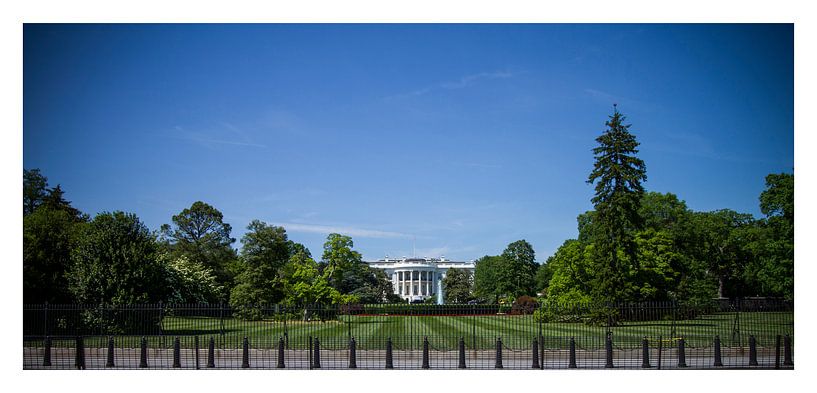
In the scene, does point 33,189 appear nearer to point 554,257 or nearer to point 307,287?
point 307,287

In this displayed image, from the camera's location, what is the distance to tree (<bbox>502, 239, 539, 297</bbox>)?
90875mm

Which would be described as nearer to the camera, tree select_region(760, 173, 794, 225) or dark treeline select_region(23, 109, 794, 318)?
dark treeline select_region(23, 109, 794, 318)

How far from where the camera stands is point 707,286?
2264 inches

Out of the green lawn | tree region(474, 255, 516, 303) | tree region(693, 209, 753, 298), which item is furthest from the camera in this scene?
tree region(474, 255, 516, 303)

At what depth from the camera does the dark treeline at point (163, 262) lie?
33.8m

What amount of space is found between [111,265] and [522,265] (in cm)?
6604

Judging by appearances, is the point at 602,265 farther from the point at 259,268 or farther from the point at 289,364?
the point at 289,364

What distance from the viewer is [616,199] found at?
158ft

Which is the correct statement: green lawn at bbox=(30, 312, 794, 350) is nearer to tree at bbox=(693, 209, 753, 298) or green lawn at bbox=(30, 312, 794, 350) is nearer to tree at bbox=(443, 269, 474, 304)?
tree at bbox=(693, 209, 753, 298)

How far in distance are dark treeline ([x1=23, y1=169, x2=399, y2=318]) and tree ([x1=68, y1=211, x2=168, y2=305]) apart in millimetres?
47

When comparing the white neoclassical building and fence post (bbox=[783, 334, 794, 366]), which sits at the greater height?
fence post (bbox=[783, 334, 794, 366])

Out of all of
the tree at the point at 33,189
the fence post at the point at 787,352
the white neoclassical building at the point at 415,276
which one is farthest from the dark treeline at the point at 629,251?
the white neoclassical building at the point at 415,276

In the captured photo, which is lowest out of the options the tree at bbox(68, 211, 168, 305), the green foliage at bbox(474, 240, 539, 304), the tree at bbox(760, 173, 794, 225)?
the green foliage at bbox(474, 240, 539, 304)

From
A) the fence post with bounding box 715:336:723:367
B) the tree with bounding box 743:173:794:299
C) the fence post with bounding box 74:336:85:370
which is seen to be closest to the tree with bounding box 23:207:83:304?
the fence post with bounding box 74:336:85:370
